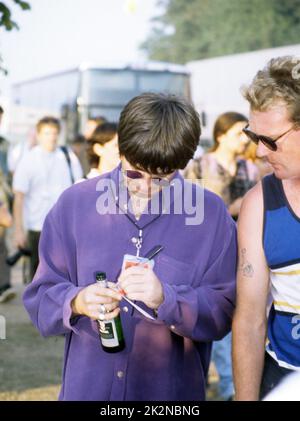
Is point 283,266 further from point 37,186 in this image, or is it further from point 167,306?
point 37,186

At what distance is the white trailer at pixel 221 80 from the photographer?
2020cm

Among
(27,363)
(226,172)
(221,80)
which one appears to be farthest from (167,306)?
(221,80)

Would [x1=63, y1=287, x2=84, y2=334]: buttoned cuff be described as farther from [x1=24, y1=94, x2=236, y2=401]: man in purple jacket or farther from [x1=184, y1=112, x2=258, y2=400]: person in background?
[x1=184, y1=112, x2=258, y2=400]: person in background

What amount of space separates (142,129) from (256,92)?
390 mm

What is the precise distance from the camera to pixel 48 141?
7492mm

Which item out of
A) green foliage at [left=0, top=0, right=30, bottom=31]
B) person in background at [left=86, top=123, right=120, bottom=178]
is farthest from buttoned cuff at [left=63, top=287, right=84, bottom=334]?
person in background at [left=86, top=123, right=120, bottom=178]

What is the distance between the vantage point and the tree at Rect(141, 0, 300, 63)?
49031 mm

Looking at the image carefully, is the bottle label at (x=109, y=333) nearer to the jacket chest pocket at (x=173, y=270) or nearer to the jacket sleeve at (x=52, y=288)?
the jacket sleeve at (x=52, y=288)

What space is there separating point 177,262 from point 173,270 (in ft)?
0.10

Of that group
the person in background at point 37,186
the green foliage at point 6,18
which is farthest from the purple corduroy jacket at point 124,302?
the person in background at point 37,186

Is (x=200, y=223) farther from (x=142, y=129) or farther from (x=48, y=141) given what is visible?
(x=48, y=141)

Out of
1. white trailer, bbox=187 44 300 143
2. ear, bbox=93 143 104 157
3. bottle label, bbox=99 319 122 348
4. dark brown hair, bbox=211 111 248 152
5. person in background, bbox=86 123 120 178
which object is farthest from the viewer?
white trailer, bbox=187 44 300 143
